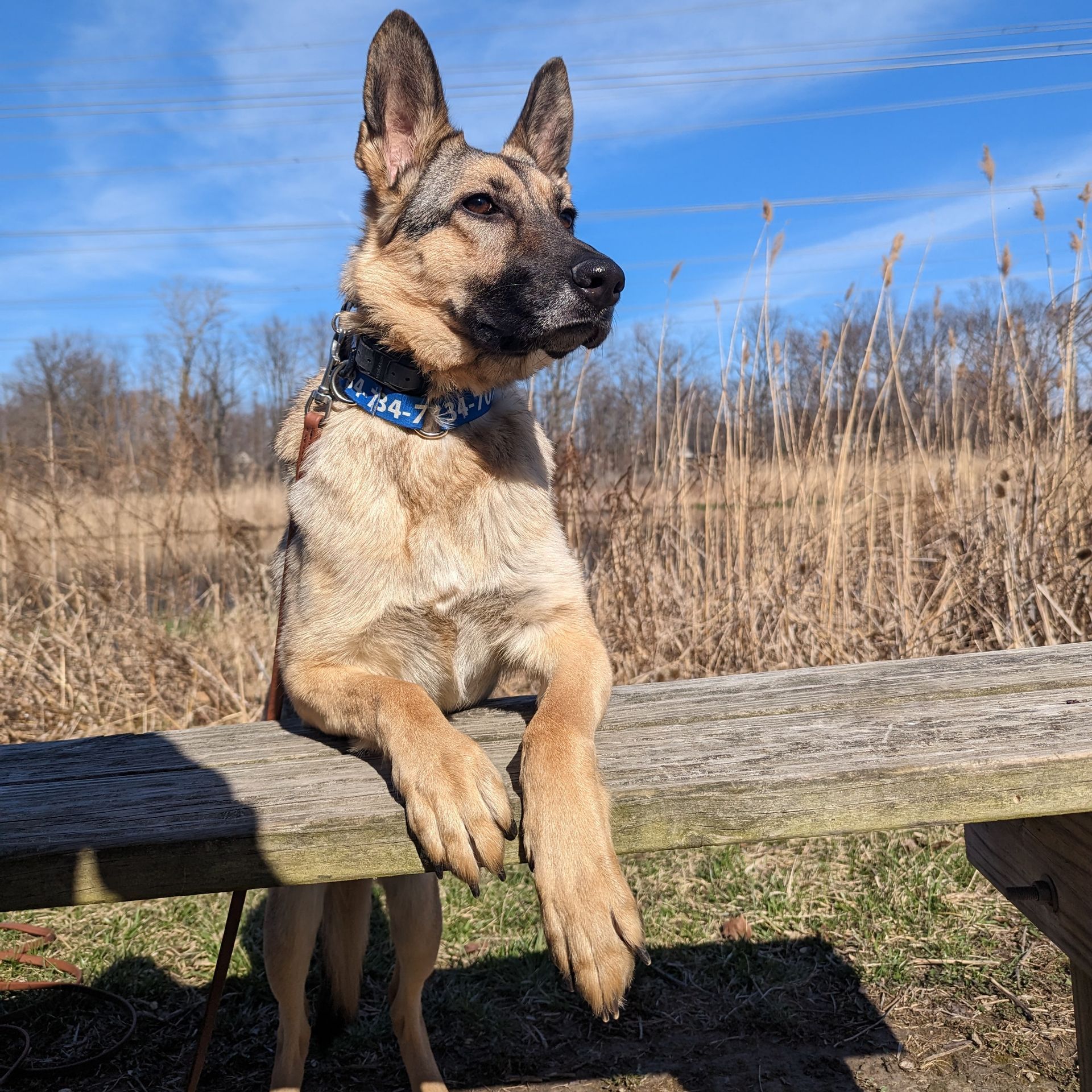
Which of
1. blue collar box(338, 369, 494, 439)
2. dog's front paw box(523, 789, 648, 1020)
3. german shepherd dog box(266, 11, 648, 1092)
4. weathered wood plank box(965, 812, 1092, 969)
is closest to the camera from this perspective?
dog's front paw box(523, 789, 648, 1020)

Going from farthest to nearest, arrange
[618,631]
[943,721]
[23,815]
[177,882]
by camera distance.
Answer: [618,631]
[943,721]
[23,815]
[177,882]

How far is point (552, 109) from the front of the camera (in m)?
2.94

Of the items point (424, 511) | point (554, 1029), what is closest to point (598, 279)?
point (424, 511)

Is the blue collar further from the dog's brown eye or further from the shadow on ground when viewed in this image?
the shadow on ground

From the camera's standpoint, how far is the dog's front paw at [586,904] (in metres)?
1.38

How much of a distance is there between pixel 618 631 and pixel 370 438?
2554 mm

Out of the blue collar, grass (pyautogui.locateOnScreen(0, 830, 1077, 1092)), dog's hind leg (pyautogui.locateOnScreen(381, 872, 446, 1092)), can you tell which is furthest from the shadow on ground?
the blue collar

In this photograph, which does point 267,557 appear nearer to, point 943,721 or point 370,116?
point 370,116

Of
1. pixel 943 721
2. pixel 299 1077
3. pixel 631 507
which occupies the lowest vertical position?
pixel 299 1077

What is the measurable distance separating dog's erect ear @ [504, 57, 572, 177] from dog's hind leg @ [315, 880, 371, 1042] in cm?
235

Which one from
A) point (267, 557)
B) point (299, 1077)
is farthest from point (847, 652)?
point (267, 557)

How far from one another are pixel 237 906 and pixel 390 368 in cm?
132

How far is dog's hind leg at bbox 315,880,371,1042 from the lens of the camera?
239cm

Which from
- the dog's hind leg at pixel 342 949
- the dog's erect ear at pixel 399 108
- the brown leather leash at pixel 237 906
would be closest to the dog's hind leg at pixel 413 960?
the dog's hind leg at pixel 342 949
